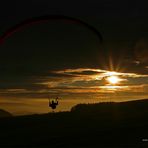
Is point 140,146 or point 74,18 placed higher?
point 74,18

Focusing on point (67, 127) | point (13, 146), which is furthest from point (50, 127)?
point (13, 146)

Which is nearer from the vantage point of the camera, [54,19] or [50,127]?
[54,19]

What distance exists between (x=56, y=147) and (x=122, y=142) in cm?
1087

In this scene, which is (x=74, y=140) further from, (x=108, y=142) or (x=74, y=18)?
(x=74, y=18)

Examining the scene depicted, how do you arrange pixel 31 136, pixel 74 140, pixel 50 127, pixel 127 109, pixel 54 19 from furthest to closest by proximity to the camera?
pixel 127 109 < pixel 50 127 < pixel 31 136 < pixel 74 140 < pixel 54 19

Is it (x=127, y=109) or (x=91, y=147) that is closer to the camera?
(x=91, y=147)

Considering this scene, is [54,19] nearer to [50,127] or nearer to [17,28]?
[17,28]

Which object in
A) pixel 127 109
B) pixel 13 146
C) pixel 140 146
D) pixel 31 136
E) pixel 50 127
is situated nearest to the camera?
pixel 140 146

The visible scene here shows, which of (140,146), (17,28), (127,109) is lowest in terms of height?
(140,146)

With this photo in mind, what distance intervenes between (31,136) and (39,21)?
1902 inches

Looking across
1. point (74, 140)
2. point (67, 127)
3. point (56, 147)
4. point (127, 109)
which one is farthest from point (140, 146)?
point (127, 109)

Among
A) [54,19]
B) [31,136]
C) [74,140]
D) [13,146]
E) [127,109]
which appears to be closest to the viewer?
[54,19]

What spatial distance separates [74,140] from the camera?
233 feet

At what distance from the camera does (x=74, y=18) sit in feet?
122
